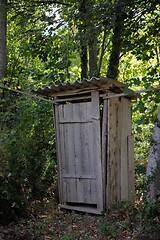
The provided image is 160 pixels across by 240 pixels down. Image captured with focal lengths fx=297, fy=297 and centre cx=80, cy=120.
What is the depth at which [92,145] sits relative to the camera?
17.7 ft

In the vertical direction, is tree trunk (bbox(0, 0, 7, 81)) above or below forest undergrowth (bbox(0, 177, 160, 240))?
above

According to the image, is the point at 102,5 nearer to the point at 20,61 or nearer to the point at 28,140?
the point at 28,140

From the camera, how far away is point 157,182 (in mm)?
4262

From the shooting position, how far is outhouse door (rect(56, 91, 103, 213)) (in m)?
5.32

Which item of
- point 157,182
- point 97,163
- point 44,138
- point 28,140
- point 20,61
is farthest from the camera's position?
point 20,61

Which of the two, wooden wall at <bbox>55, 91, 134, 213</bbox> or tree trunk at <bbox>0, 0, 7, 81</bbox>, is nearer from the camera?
wooden wall at <bbox>55, 91, 134, 213</bbox>

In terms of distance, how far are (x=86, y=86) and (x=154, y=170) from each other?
199cm

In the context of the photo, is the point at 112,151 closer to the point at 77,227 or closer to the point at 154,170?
the point at 154,170

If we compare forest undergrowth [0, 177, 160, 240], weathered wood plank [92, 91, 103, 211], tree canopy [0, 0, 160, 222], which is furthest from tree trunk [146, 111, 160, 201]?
weathered wood plank [92, 91, 103, 211]

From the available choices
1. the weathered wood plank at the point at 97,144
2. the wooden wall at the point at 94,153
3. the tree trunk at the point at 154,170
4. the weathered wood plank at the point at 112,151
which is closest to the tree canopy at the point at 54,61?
the tree trunk at the point at 154,170

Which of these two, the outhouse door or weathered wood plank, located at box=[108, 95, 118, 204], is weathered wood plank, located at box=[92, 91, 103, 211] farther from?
weathered wood plank, located at box=[108, 95, 118, 204]

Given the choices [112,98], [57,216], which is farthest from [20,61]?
[57,216]

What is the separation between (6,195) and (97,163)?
65.3 inches

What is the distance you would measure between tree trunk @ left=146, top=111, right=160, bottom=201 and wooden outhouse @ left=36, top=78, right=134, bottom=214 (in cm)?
101
